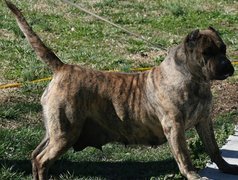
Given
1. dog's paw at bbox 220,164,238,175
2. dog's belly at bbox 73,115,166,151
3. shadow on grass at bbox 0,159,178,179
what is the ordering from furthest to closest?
shadow on grass at bbox 0,159,178,179 → dog's paw at bbox 220,164,238,175 → dog's belly at bbox 73,115,166,151

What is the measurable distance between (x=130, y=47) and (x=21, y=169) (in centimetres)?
490

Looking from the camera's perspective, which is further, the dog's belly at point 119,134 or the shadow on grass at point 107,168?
the shadow on grass at point 107,168

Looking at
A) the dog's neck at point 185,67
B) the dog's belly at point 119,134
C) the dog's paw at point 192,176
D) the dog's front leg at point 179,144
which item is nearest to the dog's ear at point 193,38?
the dog's neck at point 185,67

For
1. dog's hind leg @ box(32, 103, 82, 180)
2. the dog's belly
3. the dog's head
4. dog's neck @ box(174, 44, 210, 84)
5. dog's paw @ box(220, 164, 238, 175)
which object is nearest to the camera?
the dog's head

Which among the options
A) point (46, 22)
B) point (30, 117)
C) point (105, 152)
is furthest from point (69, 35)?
point (105, 152)

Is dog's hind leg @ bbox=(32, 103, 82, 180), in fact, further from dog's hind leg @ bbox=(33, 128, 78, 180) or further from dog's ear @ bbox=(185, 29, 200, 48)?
dog's ear @ bbox=(185, 29, 200, 48)

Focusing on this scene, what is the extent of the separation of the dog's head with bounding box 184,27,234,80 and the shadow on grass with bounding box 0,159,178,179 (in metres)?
1.23

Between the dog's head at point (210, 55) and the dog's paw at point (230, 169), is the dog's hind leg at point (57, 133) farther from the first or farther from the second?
the dog's paw at point (230, 169)

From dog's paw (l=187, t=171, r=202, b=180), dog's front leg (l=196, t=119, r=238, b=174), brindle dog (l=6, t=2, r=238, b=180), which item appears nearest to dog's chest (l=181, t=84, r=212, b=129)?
brindle dog (l=6, t=2, r=238, b=180)

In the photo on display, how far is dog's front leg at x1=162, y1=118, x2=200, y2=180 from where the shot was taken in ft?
18.0

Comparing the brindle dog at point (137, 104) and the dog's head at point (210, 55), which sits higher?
the dog's head at point (210, 55)

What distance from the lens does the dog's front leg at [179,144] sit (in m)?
5.50

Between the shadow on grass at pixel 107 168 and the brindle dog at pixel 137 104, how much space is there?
0.40 meters

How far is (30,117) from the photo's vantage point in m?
7.57
